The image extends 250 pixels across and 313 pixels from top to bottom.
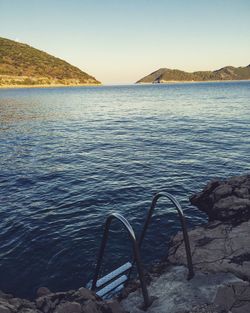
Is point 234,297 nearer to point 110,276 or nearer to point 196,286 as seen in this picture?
point 196,286

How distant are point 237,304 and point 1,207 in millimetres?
13908

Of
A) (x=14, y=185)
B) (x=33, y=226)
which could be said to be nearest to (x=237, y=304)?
(x=33, y=226)

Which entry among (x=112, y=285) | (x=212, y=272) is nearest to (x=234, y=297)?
(x=212, y=272)

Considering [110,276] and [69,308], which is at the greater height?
[69,308]

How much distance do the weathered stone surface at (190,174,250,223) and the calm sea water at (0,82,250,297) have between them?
732 mm

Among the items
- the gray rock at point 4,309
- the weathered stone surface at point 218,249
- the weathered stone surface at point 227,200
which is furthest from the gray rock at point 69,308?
the weathered stone surface at point 227,200

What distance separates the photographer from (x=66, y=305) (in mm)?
7504

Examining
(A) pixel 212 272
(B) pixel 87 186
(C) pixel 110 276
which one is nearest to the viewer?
(A) pixel 212 272

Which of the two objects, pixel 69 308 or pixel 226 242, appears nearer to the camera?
pixel 69 308

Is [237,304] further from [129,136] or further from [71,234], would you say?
[129,136]

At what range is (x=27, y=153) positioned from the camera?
30203mm

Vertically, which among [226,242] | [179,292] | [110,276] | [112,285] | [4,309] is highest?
[4,309]

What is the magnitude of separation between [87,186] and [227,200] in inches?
385

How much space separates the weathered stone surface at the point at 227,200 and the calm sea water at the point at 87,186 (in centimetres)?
73
